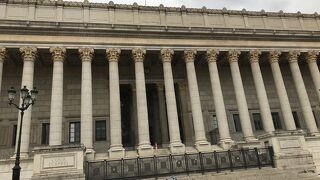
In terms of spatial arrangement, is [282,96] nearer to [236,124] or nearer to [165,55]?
[236,124]

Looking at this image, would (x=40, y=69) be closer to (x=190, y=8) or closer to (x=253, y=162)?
(x=190, y=8)

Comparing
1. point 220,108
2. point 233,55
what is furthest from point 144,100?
point 233,55

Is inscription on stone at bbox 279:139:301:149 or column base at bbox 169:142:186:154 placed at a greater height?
column base at bbox 169:142:186:154

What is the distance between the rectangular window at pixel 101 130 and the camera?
90.0ft

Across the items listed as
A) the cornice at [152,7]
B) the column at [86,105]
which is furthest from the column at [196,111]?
the column at [86,105]

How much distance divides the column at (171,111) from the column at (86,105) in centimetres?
640

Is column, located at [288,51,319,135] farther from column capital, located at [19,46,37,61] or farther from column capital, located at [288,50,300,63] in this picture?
column capital, located at [19,46,37,61]

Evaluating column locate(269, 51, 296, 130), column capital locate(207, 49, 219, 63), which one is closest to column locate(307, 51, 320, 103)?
column locate(269, 51, 296, 130)

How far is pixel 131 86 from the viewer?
30.0m

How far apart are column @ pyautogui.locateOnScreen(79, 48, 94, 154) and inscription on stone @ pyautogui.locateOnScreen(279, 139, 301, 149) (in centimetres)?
1333

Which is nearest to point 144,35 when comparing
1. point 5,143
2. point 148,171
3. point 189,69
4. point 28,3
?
point 189,69

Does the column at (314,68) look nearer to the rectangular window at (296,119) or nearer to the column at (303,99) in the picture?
the column at (303,99)

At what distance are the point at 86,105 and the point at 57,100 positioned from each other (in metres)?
2.25

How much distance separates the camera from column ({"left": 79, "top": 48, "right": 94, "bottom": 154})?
2212 cm
